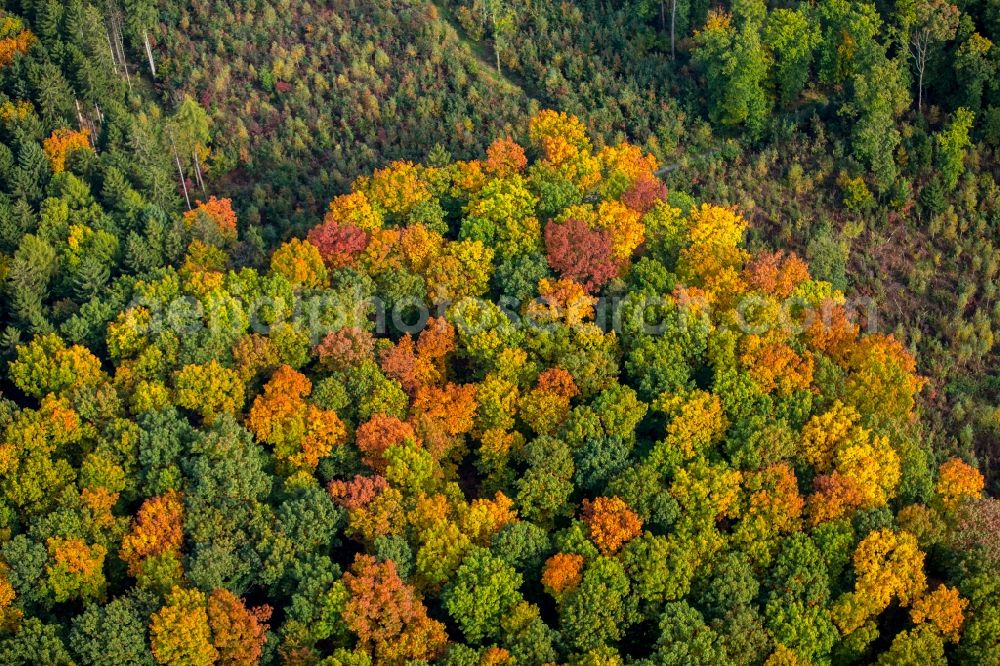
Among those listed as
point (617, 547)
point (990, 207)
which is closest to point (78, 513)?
point (617, 547)

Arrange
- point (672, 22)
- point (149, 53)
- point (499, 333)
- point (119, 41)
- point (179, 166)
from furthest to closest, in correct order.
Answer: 1. point (672, 22)
2. point (149, 53)
3. point (119, 41)
4. point (179, 166)
5. point (499, 333)

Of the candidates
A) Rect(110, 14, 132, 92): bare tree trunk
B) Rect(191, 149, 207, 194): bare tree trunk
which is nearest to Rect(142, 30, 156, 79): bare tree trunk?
Rect(110, 14, 132, 92): bare tree trunk

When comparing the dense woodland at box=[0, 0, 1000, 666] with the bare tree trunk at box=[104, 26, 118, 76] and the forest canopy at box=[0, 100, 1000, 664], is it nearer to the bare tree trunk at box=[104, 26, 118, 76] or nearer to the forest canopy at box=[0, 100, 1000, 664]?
the forest canopy at box=[0, 100, 1000, 664]

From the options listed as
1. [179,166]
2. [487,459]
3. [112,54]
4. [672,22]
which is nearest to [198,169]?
[179,166]

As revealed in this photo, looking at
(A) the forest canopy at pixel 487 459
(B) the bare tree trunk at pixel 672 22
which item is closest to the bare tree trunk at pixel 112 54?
(A) the forest canopy at pixel 487 459

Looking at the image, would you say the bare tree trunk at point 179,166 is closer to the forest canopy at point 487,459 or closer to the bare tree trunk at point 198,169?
the bare tree trunk at point 198,169

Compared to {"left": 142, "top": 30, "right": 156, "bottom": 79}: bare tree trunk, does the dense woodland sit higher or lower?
lower

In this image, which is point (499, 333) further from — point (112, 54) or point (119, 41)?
point (119, 41)

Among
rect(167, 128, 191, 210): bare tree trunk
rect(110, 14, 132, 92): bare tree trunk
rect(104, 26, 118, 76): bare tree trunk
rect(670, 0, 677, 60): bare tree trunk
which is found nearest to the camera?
rect(167, 128, 191, 210): bare tree trunk
